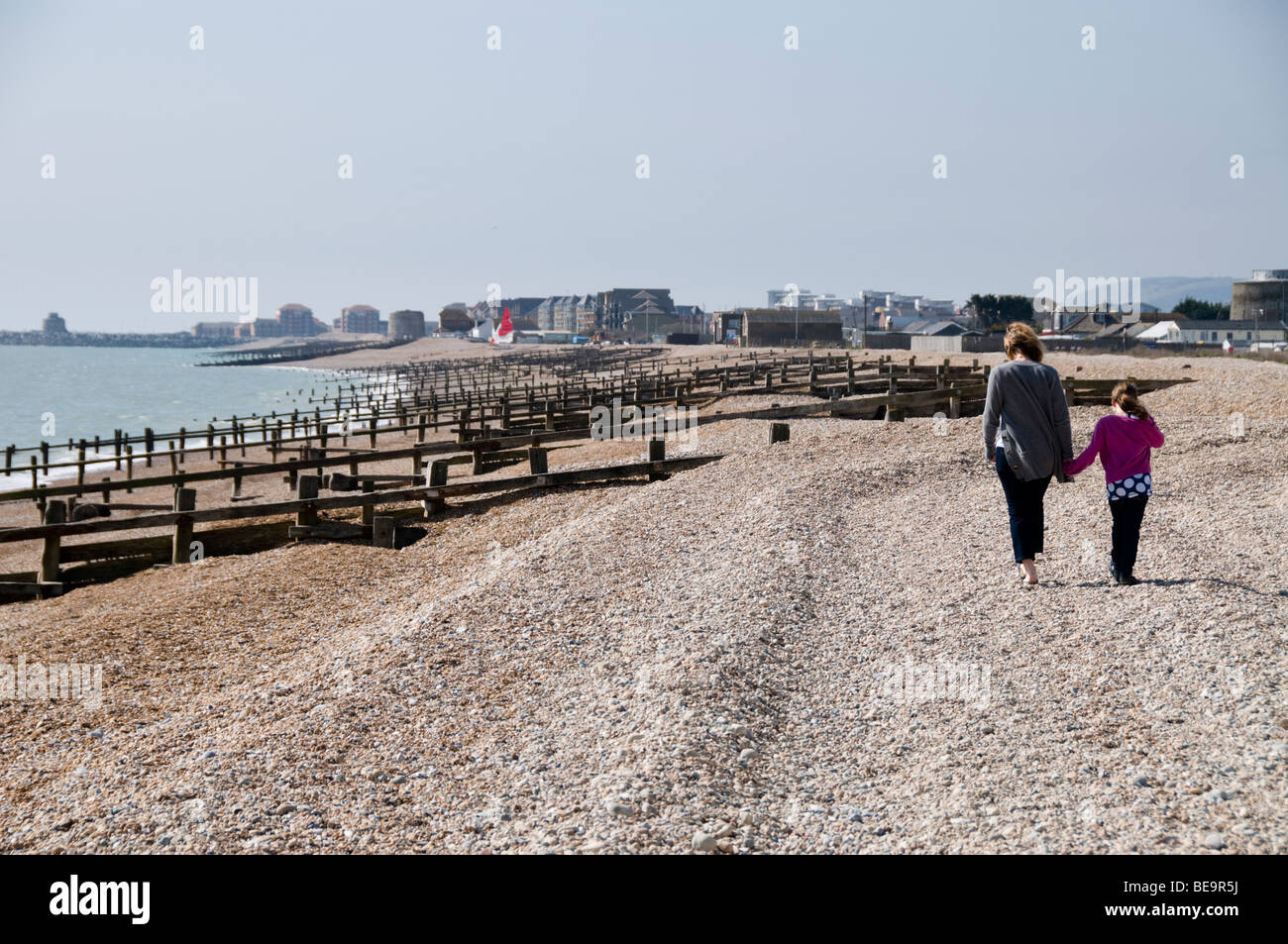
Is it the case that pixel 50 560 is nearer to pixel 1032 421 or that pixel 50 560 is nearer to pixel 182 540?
pixel 182 540

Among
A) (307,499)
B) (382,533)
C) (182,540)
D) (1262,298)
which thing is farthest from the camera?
(1262,298)

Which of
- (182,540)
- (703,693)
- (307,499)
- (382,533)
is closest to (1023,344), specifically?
(703,693)

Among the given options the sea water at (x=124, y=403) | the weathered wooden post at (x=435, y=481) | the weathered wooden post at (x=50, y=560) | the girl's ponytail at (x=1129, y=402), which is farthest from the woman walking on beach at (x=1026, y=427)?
the sea water at (x=124, y=403)

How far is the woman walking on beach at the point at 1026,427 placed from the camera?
8.20 m

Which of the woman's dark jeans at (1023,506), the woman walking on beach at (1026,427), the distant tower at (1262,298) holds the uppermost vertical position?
the distant tower at (1262,298)

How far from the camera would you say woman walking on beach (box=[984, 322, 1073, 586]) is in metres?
8.20

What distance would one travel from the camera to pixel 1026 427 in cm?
823

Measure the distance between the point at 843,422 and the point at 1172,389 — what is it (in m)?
7.03

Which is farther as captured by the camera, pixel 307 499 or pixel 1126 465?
pixel 307 499

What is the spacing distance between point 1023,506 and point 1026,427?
2.12ft

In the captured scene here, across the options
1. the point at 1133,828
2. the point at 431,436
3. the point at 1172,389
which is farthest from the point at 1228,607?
the point at 431,436

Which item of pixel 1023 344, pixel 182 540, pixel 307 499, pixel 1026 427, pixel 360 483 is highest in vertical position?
pixel 1023 344

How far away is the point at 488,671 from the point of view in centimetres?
768

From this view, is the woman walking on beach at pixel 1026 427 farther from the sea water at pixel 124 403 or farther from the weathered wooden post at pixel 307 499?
the sea water at pixel 124 403
